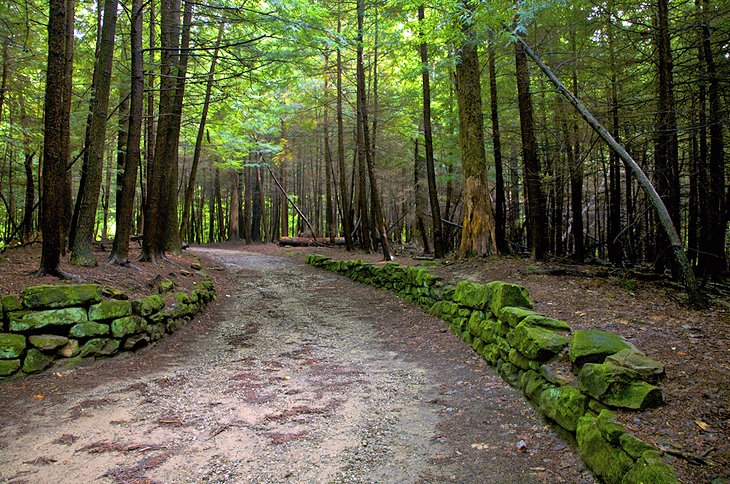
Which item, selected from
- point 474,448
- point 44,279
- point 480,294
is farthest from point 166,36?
point 474,448

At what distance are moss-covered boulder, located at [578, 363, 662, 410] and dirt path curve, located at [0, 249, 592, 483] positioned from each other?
491mm

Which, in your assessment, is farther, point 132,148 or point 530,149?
point 530,149

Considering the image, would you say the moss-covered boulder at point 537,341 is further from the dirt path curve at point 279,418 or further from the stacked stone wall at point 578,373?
the dirt path curve at point 279,418

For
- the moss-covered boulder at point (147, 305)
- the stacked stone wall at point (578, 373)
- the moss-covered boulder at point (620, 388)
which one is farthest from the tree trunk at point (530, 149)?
the moss-covered boulder at point (147, 305)

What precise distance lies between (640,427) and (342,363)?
3.65m

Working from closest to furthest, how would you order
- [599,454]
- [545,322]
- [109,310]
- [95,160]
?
[599,454], [545,322], [109,310], [95,160]

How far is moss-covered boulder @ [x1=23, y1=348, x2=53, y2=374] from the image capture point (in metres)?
4.51

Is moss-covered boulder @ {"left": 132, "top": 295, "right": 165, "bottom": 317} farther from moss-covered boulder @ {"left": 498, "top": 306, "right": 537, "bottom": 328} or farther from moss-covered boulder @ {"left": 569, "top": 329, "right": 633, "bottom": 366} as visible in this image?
moss-covered boulder @ {"left": 569, "top": 329, "right": 633, "bottom": 366}

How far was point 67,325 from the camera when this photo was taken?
4.94 meters

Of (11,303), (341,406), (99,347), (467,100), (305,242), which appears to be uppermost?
(467,100)

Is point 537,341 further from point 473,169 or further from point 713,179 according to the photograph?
point 473,169

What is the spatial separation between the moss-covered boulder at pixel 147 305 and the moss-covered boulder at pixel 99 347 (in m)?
0.56

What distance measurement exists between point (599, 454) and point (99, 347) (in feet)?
17.7

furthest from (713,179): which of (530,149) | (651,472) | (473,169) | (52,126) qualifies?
(52,126)
